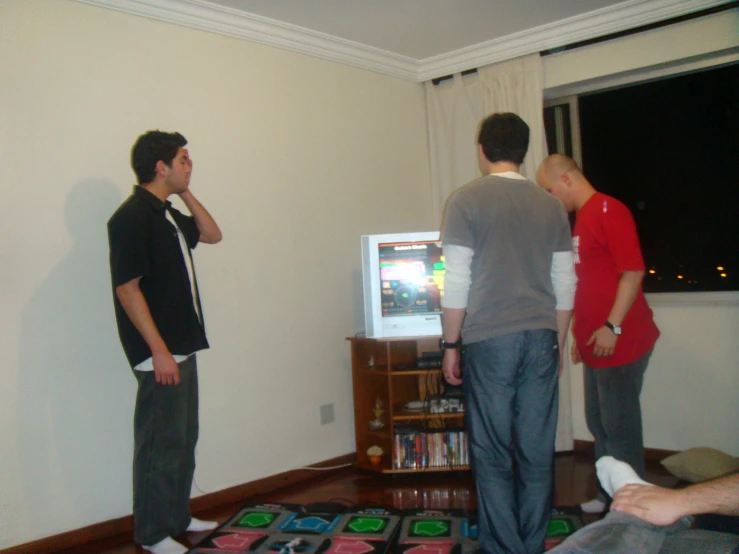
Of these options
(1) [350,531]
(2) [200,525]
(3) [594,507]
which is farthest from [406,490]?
(2) [200,525]

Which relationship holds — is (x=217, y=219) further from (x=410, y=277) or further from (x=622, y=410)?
(x=622, y=410)

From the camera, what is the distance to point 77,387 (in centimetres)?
268

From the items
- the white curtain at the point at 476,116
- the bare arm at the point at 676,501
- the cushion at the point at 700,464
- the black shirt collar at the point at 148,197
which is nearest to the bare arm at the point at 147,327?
the black shirt collar at the point at 148,197

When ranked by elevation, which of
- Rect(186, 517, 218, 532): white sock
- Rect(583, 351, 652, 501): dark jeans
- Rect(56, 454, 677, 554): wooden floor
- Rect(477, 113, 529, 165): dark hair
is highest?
Rect(477, 113, 529, 165): dark hair

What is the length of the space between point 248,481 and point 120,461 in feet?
2.25

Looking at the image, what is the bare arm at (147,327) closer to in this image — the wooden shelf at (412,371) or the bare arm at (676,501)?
the wooden shelf at (412,371)

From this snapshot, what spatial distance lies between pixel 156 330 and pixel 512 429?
4.27 ft

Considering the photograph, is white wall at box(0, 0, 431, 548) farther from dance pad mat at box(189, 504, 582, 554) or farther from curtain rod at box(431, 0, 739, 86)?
curtain rod at box(431, 0, 739, 86)

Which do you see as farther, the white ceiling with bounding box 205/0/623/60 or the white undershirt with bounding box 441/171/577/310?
the white ceiling with bounding box 205/0/623/60

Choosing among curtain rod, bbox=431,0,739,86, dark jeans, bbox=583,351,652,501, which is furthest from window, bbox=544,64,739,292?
dark jeans, bbox=583,351,652,501

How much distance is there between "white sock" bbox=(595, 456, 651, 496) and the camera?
1.20 metres

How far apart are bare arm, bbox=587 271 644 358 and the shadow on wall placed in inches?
77.5

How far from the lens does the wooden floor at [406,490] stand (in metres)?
2.95

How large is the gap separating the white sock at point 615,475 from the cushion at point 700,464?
2.07 m
